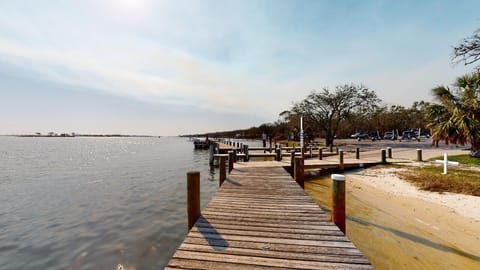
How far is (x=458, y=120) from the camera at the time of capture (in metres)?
11.7

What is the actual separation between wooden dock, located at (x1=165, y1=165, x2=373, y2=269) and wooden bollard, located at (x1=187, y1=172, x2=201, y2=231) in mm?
213

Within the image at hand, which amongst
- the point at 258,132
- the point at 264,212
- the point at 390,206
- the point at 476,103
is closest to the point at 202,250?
the point at 264,212

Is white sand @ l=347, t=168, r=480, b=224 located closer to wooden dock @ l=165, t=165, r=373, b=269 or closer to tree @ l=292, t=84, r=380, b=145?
wooden dock @ l=165, t=165, r=373, b=269

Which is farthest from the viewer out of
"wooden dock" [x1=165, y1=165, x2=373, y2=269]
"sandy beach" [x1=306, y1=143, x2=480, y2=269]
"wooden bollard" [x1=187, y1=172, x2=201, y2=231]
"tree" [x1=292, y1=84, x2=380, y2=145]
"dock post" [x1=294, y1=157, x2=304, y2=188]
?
"tree" [x1=292, y1=84, x2=380, y2=145]

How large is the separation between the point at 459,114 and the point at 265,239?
13838mm

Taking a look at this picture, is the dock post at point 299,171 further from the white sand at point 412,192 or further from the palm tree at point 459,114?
the palm tree at point 459,114

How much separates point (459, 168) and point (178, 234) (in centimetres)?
1354

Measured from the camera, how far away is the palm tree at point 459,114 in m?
11.3

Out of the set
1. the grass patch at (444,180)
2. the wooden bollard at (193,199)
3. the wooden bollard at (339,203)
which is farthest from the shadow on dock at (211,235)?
the grass patch at (444,180)

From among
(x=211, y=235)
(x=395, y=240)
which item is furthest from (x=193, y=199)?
(x=395, y=240)

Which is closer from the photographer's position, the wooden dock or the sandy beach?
the wooden dock

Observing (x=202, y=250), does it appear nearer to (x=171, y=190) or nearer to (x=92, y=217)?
(x=92, y=217)

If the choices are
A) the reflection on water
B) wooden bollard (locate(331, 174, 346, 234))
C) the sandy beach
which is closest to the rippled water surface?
wooden bollard (locate(331, 174, 346, 234))

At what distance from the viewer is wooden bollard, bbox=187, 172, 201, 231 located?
15.0 feet
